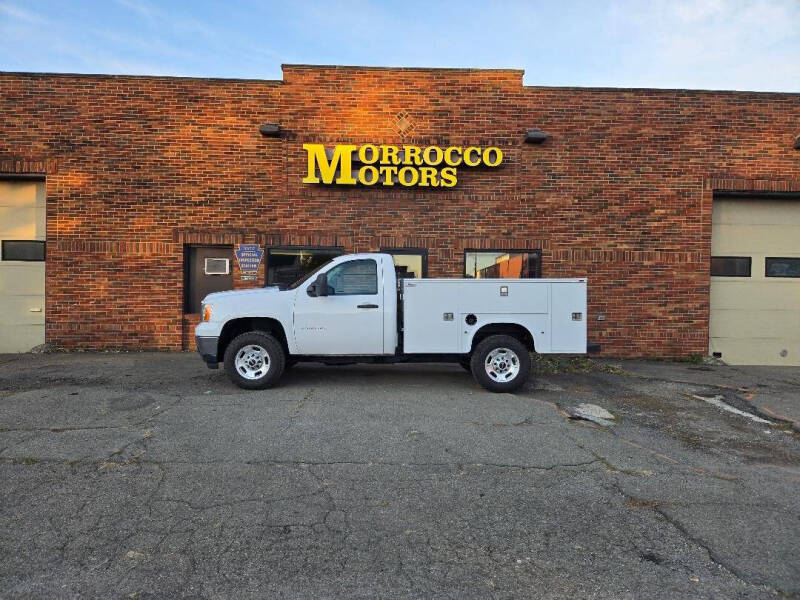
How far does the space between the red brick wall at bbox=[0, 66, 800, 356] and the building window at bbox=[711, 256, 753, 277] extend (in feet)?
1.76

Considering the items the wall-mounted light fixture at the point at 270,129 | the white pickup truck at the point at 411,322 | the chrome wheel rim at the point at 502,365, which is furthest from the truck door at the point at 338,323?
the wall-mounted light fixture at the point at 270,129

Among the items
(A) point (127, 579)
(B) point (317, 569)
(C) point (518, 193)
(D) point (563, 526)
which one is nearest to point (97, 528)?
(A) point (127, 579)

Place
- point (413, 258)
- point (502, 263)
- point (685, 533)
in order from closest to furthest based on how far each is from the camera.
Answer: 1. point (685, 533)
2. point (413, 258)
3. point (502, 263)

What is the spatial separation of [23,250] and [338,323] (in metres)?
8.21

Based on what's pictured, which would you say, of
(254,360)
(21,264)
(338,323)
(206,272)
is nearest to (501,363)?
(338,323)

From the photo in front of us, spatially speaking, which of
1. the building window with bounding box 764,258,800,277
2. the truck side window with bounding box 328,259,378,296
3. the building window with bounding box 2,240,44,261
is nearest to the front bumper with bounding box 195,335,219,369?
the truck side window with bounding box 328,259,378,296

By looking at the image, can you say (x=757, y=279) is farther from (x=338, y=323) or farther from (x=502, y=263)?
(x=338, y=323)

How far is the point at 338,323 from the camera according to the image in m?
7.79

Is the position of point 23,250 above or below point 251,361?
above

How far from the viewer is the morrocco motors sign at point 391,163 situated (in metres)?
11.3

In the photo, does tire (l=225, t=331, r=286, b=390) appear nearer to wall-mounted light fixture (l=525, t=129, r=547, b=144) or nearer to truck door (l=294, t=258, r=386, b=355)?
truck door (l=294, t=258, r=386, b=355)

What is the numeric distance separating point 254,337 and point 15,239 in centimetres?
746

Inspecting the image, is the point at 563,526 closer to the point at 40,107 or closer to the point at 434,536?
the point at 434,536

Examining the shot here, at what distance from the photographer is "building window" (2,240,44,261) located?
11.5 metres
